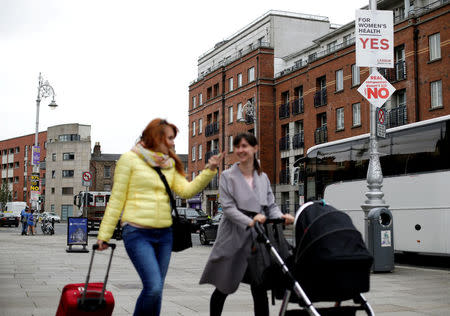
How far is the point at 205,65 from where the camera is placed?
64938 mm

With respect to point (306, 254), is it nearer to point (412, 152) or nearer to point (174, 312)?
point (174, 312)

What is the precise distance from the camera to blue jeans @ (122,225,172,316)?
15.2 ft

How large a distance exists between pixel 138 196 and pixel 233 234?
0.99 meters

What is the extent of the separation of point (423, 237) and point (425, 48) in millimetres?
21088

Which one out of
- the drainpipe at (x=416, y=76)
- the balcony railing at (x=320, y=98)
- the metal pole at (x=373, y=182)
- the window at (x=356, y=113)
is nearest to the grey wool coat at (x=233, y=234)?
the metal pole at (x=373, y=182)

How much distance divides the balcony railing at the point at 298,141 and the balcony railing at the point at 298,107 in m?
1.73

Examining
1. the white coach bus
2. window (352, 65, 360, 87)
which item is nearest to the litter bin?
the white coach bus

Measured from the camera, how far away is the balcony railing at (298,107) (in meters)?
45.5

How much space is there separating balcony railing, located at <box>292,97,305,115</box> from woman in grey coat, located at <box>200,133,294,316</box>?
40334 millimetres

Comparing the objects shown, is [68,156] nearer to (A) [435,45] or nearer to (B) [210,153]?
(B) [210,153]

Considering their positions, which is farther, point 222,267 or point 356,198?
point 356,198

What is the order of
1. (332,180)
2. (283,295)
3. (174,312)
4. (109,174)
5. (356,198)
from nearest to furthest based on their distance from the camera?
(283,295), (174,312), (356,198), (332,180), (109,174)

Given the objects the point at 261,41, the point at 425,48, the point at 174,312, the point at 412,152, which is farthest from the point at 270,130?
the point at 174,312

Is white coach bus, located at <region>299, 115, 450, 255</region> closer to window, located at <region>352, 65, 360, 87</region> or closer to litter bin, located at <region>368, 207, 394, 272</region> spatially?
litter bin, located at <region>368, 207, 394, 272</region>
